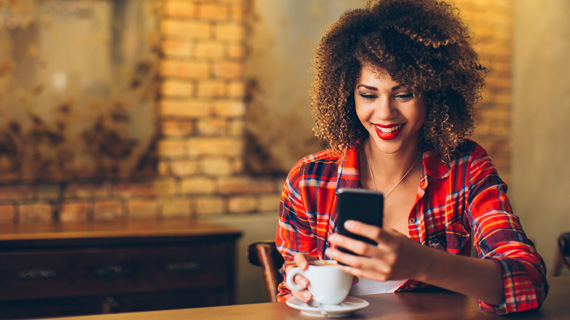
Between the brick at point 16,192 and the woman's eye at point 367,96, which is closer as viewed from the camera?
the woman's eye at point 367,96

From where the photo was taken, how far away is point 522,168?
11.5 ft

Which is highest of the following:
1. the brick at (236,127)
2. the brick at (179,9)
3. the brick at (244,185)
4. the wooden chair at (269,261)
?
the brick at (179,9)

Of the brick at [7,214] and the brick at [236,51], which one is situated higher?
the brick at [236,51]

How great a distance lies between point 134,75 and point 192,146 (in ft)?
1.44

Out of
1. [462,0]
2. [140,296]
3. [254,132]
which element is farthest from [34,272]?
[462,0]

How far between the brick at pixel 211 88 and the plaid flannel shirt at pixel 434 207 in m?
1.34

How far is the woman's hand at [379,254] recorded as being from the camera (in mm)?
927

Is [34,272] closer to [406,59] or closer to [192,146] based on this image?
[192,146]

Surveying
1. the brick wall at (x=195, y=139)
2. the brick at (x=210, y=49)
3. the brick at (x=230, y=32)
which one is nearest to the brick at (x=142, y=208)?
the brick wall at (x=195, y=139)

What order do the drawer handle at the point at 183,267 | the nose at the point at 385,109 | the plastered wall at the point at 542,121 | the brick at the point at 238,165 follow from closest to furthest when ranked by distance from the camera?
1. the nose at the point at 385,109
2. the drawer handle at the point at 183,267
3. the brick at the point at 238,165
4. the plastered wall at the point at 542,121

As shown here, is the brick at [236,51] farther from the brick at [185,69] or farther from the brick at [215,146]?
the brick at [215,146]

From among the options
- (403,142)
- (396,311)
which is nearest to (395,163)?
(403,142)

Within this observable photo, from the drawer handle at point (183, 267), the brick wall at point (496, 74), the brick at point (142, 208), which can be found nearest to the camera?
the drawer handle at point (183, 267)

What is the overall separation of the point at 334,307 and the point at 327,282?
50mm
